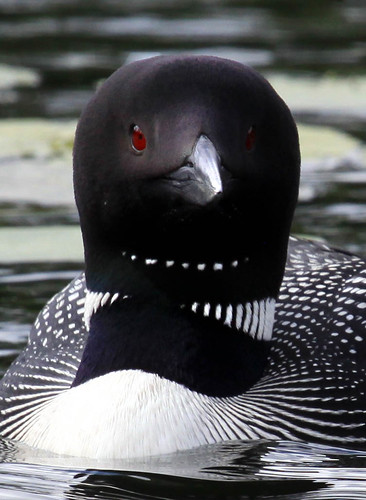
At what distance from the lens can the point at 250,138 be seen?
4703 millimetres

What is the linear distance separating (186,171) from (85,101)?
6.47 m

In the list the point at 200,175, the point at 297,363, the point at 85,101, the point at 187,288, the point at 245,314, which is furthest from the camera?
the point at 85,101

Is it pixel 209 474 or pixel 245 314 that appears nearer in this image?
pixel 209 474

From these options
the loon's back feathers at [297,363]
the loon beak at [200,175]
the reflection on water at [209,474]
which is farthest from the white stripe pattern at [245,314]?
the loon beak at [200,175]

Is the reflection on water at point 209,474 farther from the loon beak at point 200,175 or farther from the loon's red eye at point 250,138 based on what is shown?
the loon's red eye at point 250,138

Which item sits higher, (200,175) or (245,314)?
(200,175)

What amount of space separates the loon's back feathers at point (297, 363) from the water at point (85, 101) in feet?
0.33

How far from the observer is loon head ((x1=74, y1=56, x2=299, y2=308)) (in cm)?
461

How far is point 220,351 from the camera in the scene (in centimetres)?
508

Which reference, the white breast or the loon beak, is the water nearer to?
the white breast

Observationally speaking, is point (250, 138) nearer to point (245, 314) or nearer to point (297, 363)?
point (245, 314)

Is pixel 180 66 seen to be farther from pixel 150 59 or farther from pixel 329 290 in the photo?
pixel 329 290

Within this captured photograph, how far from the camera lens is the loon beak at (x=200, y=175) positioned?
4484mm

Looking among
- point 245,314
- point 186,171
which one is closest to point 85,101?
point 245,314
